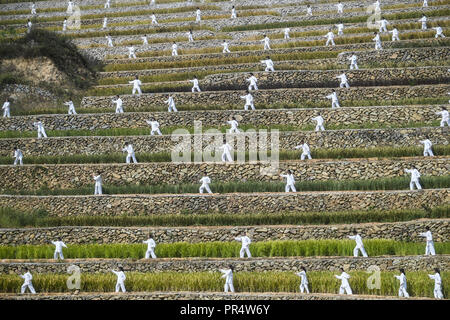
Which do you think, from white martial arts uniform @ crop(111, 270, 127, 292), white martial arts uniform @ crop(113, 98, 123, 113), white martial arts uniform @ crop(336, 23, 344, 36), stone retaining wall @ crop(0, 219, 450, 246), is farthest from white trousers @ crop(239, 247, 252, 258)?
white martial arts uniform @ crop(336, 23, 344, 36)

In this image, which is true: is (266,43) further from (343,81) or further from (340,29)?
(343,81)

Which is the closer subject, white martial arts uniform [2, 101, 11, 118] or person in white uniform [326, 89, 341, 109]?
person in white uniform [326, 89, 341, 109]

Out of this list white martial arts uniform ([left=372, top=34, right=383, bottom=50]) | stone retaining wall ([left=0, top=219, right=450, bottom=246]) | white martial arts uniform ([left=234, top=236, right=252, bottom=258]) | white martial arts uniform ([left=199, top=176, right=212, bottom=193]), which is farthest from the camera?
white martial arts uniform ([left=372, top=34, right=383, bottom=50])

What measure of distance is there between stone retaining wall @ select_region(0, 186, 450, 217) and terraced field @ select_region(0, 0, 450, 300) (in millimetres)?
49

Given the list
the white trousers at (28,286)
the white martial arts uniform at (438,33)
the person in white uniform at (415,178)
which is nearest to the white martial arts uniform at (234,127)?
the person in white uniform at (415,178)

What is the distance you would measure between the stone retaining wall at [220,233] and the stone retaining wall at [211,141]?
5.82 metres

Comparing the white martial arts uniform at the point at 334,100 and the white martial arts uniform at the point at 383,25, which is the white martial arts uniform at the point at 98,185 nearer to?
the white martial arts uniform at the point at 334,100

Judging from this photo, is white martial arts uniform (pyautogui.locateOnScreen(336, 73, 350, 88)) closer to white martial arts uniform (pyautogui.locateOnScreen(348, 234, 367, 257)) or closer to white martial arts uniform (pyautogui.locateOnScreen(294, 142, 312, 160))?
white martial arts uniform (pyautogui.locateOnScreen(294, 142, 312, 160))

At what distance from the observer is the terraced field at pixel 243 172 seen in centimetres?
3203

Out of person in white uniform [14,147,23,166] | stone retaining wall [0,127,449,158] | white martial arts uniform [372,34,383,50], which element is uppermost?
white martial arts uniform [372,34,383,50]

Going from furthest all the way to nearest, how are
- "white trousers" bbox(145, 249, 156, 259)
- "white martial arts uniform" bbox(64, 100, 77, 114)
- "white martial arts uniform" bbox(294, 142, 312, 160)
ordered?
"white martial arts uniform" bbox(64, 100, 77, 114) < "white martial arts uniform" bbox(294, 142, 312, 160) < "white trousers" bbox(145, 249, 156, 259)

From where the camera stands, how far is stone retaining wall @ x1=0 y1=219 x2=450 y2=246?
3409 cm
